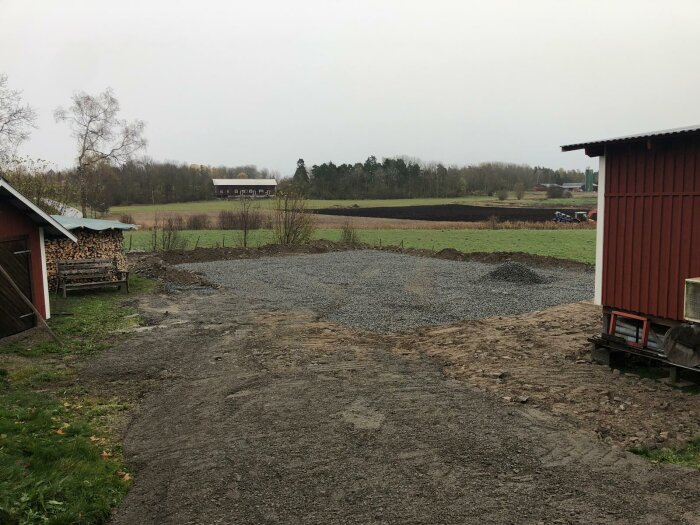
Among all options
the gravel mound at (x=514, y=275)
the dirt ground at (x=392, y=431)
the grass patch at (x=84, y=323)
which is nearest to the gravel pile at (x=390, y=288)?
the gravel mound at (x=514, y=275)

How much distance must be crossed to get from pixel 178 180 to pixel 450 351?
85099 mm

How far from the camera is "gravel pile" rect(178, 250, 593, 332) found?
581 inches

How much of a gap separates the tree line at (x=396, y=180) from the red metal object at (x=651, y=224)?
77.5m

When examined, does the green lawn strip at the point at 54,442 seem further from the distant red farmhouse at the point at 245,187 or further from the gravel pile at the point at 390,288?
the distant red farmhouse at the point at 245,187

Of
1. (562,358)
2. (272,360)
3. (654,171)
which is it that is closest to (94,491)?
(272,360)

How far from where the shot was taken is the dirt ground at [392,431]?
492cm

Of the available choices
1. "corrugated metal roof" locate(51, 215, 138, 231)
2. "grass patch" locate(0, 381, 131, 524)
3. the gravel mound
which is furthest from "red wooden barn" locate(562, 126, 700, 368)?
"corrugated metal roof" locate(51, 215, 138, 231)

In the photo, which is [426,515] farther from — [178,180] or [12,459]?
[178,180]

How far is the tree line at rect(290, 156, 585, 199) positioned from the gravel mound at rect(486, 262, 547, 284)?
66.8 metres

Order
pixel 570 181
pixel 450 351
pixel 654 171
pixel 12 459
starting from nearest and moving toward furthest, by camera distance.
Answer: pixel 12 459
pixel 654 171
pixel 450 351
pixel 570 181

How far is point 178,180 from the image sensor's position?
89250 mm

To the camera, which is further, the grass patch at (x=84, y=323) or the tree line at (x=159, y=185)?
the tree line at (x=159, y=185)

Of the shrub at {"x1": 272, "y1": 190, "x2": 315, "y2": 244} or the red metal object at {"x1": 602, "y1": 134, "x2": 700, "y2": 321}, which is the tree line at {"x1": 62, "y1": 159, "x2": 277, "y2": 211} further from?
the red metal object at {"x1": 602, "y1": 134, "x2": 700, "y2": 321}

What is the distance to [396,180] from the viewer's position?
322 feet
